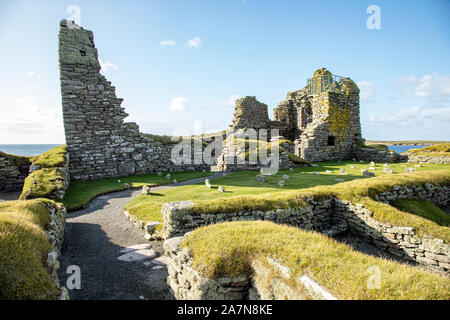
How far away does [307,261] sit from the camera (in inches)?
155

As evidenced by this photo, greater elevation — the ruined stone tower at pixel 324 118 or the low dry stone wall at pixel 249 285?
the ruined stone tower at pixel 324 118

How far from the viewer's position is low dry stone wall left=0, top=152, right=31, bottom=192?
14.2 m

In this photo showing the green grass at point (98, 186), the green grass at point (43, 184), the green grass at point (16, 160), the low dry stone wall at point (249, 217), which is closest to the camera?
the low dry stone wall at point (249, 217)

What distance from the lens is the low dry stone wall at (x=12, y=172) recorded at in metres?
14.2

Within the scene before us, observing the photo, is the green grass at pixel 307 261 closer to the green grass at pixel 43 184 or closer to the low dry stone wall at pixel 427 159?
the green grass at pixel 43 184

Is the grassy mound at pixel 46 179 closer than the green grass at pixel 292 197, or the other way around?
the green grass at pixel 292 197

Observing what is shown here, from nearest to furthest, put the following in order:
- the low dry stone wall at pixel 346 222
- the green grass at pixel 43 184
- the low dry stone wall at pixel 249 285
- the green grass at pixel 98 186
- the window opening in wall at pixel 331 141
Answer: the low dry stone wall at pixel 249 285 → the low dry stone wall at pixel 346 222 → the green grass at pixel 43 184 → the green grass at pixel 98 186 → the window opening in wall at pixel 331 141

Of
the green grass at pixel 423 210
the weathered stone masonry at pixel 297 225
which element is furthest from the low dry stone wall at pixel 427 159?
the green grass at pixel 423 210

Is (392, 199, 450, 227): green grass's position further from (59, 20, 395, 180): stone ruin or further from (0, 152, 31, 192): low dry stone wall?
(0, 152, 31, 192): low dry stone wall

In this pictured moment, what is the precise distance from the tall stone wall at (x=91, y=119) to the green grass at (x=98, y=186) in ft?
3.94

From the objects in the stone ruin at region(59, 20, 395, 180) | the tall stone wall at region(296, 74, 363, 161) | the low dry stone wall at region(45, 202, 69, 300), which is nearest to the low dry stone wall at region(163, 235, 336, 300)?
the low dry stone wall at region(45, 202, 69, 300)

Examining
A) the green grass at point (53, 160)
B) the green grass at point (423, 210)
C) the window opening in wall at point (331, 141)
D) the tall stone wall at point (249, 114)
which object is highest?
the tall stone wall at point (249, 114)
